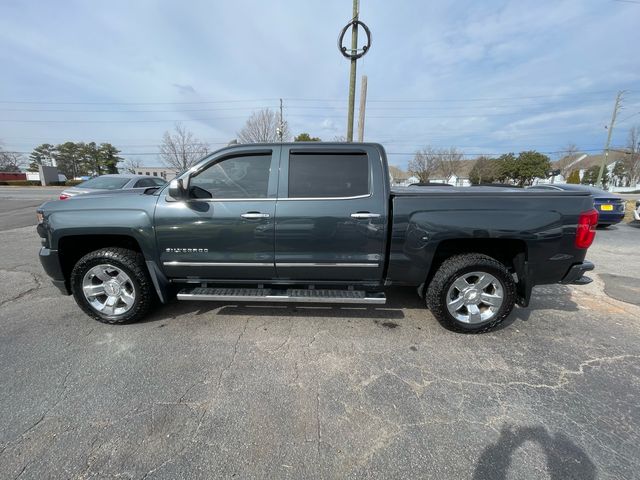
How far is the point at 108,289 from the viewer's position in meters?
3.21

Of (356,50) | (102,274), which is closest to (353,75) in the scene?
(356,50)

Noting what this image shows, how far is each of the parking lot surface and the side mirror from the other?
145cm

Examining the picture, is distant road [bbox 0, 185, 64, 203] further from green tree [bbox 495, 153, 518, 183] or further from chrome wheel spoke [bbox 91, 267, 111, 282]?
green tree [bbox 495, 153, 518, 183]

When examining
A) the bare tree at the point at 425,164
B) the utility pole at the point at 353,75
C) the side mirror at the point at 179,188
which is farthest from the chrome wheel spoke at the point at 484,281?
the bare tree at the point at 425,164

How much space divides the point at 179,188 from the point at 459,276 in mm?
2988

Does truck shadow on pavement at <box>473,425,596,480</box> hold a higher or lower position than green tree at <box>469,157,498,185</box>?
lower

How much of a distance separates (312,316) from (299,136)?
23.8 m

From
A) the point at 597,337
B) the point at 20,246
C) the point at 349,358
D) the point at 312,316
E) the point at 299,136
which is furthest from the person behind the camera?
the point at 299,136

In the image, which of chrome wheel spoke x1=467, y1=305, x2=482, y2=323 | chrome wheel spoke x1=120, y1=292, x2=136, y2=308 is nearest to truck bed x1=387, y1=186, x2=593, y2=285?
chrome wheel spoke x1=467, y1=305, x2=482, y2=323

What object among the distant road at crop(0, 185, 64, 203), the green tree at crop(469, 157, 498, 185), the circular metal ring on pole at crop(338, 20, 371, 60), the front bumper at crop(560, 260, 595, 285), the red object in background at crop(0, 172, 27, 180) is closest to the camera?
the front bumper at crop(560, 260, 595, 285)

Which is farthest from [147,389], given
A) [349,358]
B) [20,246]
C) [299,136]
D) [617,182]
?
[617,182]

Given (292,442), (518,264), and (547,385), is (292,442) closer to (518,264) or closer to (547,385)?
(547,385)

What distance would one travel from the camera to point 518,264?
10.1 ft

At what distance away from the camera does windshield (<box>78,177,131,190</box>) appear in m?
8.17
